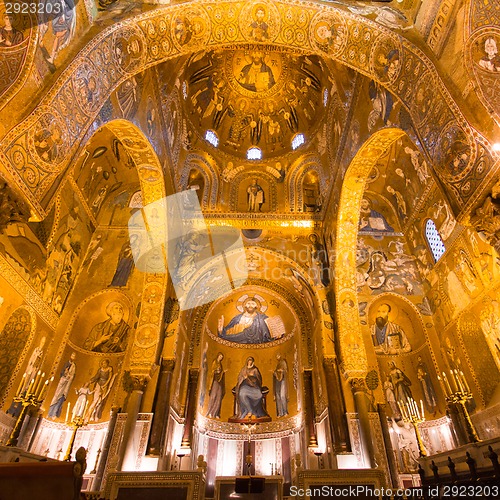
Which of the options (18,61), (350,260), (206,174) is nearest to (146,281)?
(206,174)

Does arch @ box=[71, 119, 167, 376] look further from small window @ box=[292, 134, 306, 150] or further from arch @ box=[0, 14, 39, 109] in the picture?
small window @ box=[292, 134, 306, 150]

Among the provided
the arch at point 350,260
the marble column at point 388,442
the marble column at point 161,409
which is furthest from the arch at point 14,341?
the marble column at point 388,442

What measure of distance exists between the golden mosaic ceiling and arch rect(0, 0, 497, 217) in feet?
18.6

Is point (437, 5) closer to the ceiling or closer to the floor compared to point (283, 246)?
closer to the floor

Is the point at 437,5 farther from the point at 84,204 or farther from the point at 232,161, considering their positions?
the point at 84,204

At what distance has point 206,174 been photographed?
603 inches

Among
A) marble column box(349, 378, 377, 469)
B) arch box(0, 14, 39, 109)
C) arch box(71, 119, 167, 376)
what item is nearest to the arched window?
marble column box(349, 378, 377, 469)

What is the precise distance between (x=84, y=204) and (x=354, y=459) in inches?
518

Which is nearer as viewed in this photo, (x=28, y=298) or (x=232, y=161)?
(x=28, y=298)

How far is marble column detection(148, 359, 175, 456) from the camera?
9.80 m

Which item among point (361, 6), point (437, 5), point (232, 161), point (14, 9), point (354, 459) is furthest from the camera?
point (232, 161)

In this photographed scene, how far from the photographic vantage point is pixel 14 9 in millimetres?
4965

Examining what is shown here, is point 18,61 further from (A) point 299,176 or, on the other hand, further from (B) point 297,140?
(B) point 297,140

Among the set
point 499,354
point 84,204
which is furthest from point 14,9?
point 499,354
